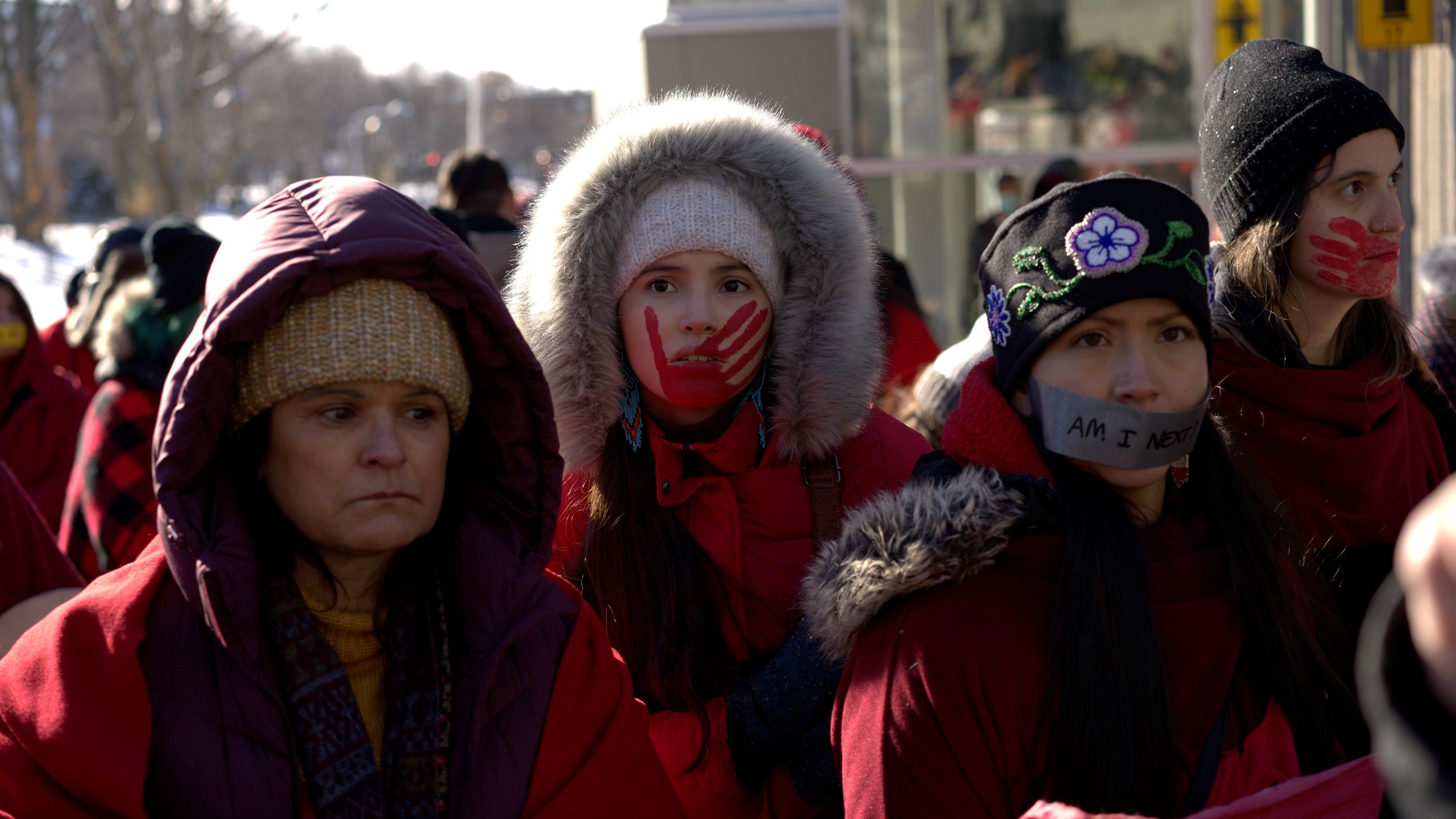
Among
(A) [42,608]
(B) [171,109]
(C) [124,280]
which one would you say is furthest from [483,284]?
(B) [171,109]

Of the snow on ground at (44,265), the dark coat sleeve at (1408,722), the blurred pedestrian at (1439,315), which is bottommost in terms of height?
the snow on ground at (44,265)

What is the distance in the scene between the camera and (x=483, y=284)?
2.04m

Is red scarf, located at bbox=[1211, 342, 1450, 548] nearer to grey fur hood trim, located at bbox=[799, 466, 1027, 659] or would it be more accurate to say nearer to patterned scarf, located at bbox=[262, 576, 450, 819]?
grey fur hood trim, located at bbox=[799, 466, 1027, 659]

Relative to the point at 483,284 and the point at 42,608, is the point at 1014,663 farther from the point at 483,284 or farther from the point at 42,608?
the point at 42,608

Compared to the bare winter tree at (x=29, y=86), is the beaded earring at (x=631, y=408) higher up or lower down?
lower down

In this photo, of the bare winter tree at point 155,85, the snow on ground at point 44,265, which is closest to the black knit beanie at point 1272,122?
the snow on ground at point 44,265

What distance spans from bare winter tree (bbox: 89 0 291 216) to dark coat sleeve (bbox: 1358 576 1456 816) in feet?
66.0

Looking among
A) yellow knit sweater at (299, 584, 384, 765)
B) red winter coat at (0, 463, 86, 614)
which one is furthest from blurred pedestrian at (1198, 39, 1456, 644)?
red winter coat at (0, 463, 86, 614)

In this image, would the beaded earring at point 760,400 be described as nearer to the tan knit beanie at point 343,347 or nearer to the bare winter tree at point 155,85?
the tan knit beanie at point 343,347

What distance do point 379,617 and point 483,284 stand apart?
57cm

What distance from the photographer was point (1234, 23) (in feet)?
23.0

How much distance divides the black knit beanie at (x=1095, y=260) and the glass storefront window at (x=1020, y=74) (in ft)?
26.2

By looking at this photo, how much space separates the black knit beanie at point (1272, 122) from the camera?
2.54 meters

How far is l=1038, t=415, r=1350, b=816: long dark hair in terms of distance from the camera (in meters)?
1.77
